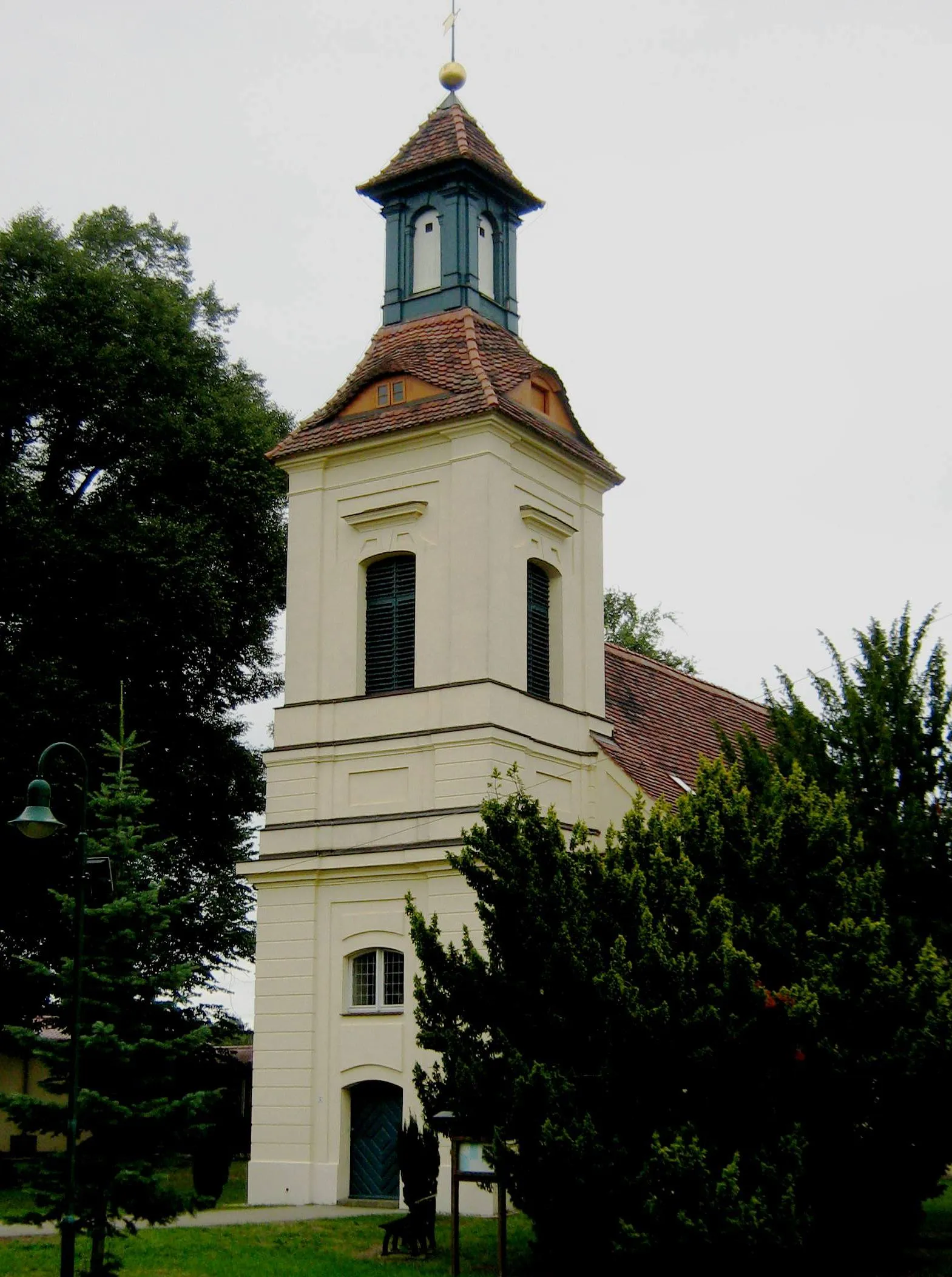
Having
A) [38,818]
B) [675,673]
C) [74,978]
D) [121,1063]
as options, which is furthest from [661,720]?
[38,818]

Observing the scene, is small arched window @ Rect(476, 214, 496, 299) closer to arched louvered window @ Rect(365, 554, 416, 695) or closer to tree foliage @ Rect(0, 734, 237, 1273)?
arched louvered window @ Rect(365, 554, 416, 695)

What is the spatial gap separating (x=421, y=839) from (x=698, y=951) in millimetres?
9082

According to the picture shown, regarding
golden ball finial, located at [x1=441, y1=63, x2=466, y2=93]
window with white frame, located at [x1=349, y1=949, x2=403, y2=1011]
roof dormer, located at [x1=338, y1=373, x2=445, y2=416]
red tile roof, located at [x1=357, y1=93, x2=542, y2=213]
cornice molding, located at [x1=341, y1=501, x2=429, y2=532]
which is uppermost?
golden ball finial, located at [x1=441, y1=63, x2=466, y2=93]

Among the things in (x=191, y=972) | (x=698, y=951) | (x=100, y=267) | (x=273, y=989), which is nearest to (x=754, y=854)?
(x=698, y=951)

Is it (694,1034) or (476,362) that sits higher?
(476,362)

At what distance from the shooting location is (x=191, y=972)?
16.8m

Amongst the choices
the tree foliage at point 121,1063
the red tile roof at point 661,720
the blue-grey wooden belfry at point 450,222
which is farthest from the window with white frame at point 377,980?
the blue-grey wooden belfry at point 450,222

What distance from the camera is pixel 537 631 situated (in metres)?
27.8

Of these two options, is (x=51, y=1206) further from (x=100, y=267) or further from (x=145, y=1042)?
(x=100, y=267)

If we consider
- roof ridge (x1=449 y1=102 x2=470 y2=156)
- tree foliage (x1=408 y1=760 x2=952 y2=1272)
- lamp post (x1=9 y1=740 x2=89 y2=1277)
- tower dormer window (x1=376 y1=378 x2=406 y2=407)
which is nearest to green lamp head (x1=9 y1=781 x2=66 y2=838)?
lamp post (x1=9 y1=740 x2=89 y2=1277)

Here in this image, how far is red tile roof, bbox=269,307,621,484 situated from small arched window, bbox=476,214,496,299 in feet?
2.94

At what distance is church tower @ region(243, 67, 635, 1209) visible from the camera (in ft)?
83.0

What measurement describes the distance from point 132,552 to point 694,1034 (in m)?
18.0

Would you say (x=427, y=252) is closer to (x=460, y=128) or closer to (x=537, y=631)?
(x=460, y=128)
